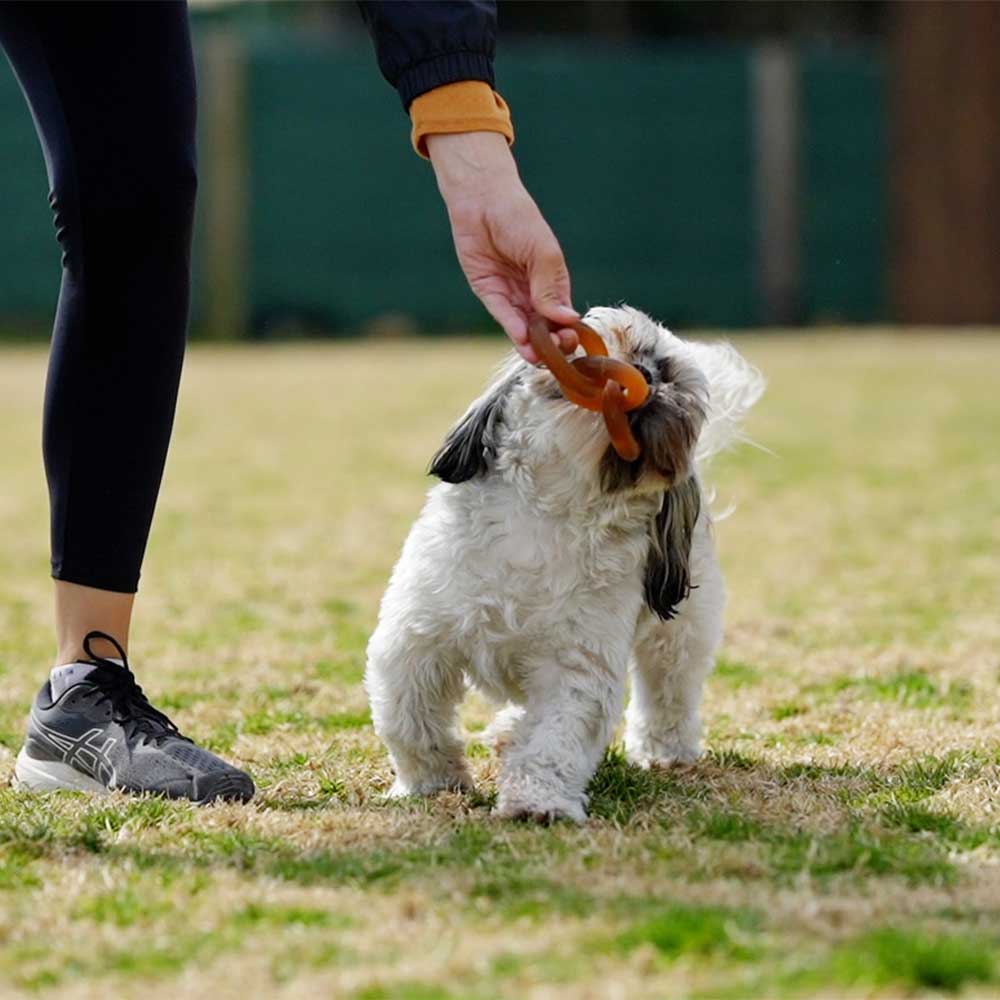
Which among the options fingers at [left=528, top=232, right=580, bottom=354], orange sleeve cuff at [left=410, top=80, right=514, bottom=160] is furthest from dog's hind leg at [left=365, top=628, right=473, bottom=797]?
orange sleeve cuff at [left=410, top=80, right=514, bottom=160]

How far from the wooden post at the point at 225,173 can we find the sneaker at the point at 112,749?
41.8 feet

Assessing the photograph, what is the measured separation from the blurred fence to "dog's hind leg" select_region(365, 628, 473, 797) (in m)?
12.4

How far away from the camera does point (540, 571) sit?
336 centimetres

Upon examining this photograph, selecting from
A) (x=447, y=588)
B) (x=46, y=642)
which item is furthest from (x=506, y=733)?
(x=46, y=642)

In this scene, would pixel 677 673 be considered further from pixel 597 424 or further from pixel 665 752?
pixel 597 424

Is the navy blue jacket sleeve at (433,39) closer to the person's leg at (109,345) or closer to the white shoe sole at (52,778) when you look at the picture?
the person's leg at (109,345)

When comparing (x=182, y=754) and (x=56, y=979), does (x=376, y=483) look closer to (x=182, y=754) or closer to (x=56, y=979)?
(x=182, y=754)

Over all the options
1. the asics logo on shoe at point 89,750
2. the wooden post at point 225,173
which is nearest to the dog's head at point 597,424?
the asics logo on shoe at point 89,750

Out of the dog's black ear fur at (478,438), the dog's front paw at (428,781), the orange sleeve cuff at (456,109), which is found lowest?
the dog's front paw at (428,781)

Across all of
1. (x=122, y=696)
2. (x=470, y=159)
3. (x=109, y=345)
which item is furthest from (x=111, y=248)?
(x=122, y=696)

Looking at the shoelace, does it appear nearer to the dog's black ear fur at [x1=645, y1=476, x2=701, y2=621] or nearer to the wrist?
the dog's black ear fur at [x1=645, y1=476, x2=701, y2=621]

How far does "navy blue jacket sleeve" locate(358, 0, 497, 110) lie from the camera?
309 centimetres

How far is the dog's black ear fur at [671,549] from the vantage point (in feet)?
11.3

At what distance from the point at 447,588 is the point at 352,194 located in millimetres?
13115
